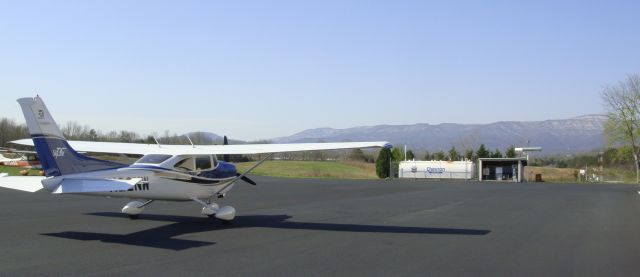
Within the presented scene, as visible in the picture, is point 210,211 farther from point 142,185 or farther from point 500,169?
point 500,169

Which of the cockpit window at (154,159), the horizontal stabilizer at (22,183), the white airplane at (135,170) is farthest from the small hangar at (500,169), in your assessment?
the horizontal stabilizer at (22,183)

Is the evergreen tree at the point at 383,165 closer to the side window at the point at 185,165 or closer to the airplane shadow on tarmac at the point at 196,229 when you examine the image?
the airplane shadow on tarmac at the point at 196,229

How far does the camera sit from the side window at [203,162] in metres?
12.5

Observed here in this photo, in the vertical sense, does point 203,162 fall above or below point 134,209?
above

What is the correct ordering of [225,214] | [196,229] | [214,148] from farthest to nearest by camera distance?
[214,148], [225,214], [196,229]

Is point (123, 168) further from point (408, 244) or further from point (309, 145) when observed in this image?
point (408, 244)

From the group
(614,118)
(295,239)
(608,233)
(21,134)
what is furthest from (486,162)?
(21,134)

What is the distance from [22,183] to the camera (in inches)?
396

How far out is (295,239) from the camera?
10.5m

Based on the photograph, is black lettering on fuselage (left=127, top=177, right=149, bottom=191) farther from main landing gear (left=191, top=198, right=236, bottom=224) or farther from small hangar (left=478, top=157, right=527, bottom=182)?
small hangar (left=478, top=157, right=527, bottom=182)

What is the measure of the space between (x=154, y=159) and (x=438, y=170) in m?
44.7

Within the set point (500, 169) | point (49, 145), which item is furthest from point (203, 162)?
point (500, 169)

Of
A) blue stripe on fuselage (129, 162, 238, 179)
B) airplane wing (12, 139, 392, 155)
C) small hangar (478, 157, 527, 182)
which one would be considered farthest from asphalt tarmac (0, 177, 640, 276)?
small hangar (478, 157, 527, 182)

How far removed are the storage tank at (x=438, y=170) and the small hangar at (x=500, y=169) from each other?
0.97 metres
